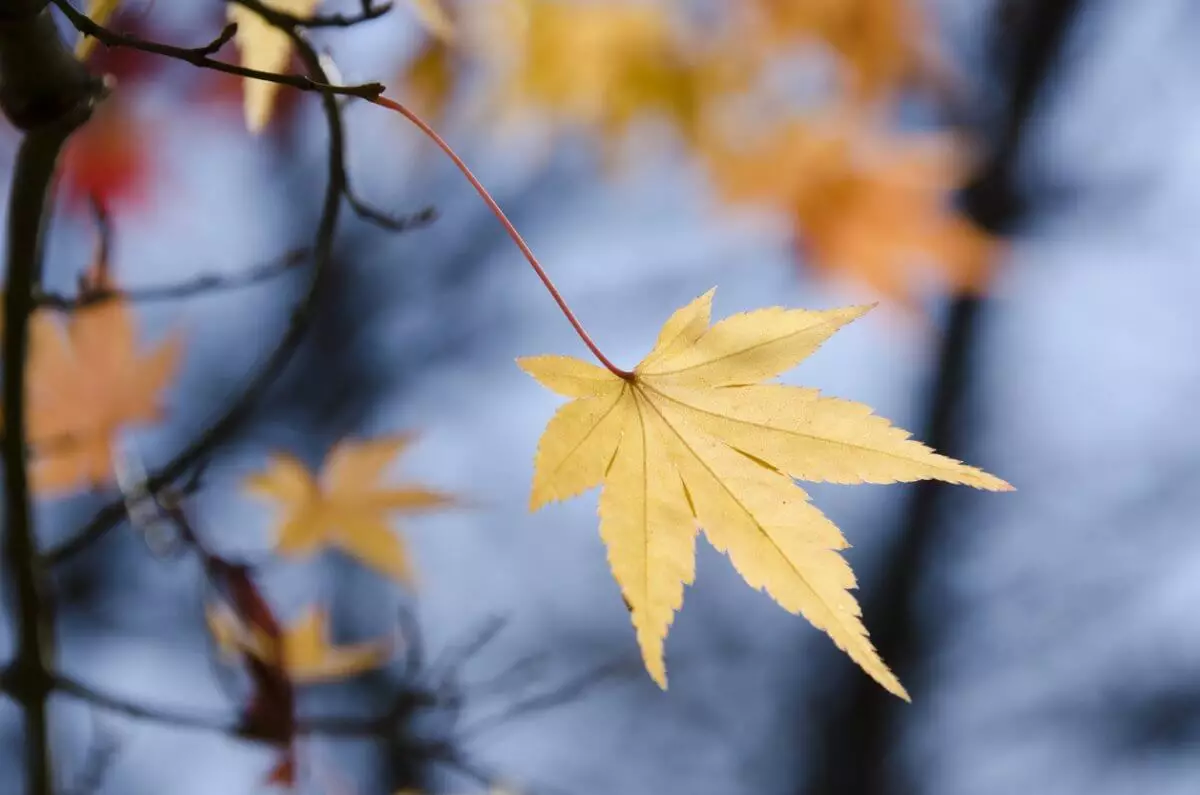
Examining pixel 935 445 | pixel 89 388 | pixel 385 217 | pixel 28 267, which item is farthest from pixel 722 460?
pixel 935 445

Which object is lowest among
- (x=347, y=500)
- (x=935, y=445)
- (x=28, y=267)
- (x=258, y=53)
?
(x=935, y=445)

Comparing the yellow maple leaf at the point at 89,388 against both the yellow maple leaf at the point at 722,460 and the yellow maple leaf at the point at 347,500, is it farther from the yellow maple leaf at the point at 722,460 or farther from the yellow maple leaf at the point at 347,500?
the yellow maple leaf at the point at 722,460

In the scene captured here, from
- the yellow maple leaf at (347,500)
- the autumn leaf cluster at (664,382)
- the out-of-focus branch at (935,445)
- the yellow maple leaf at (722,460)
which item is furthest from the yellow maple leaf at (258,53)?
the out-of-focus branch at (935,445)

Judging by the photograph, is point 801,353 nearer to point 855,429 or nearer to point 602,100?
point 855,429

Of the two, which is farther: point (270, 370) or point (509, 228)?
point (270, 370)

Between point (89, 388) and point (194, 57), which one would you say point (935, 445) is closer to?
point (89, 388)

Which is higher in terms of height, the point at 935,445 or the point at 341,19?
the point at 341,19
